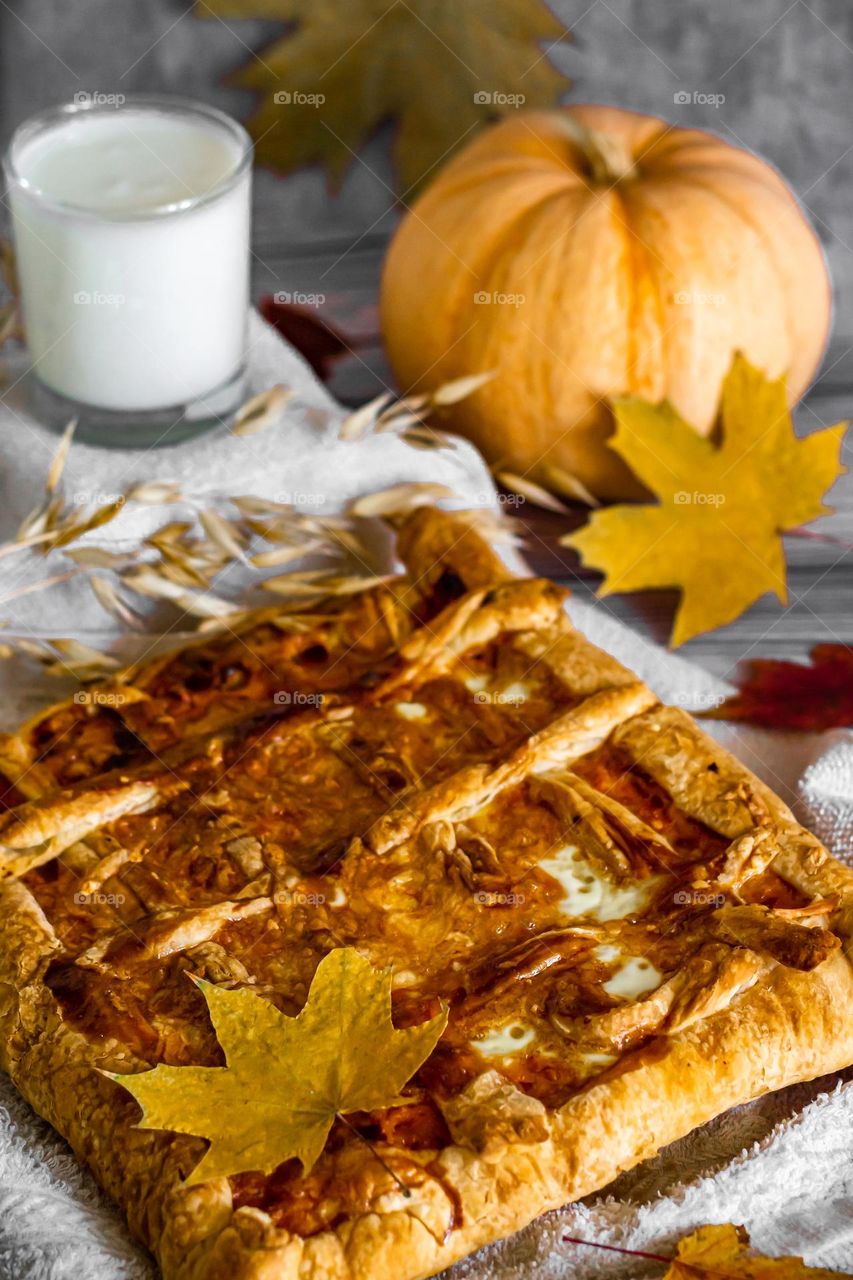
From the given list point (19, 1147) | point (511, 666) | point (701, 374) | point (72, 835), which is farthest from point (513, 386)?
point (19, 1147)

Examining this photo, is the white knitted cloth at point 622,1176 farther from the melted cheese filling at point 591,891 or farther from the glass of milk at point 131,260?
the melted cheese filling at point 591,891

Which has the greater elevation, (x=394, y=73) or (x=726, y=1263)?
(x=394, y=73)

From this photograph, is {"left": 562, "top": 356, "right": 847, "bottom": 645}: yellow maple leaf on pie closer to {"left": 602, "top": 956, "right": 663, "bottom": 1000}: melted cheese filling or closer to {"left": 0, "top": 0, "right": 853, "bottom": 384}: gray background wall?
{"left": 0, "top": 0, "right": 853, "bottom": 384}: gray background wall

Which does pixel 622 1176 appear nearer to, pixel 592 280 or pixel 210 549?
pixel 210 549

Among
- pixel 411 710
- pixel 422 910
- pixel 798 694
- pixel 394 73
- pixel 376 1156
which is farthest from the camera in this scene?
pixel 394 73

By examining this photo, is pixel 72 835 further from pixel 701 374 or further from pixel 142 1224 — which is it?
pixel 701 374

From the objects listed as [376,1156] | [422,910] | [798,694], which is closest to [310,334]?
[798,694]
